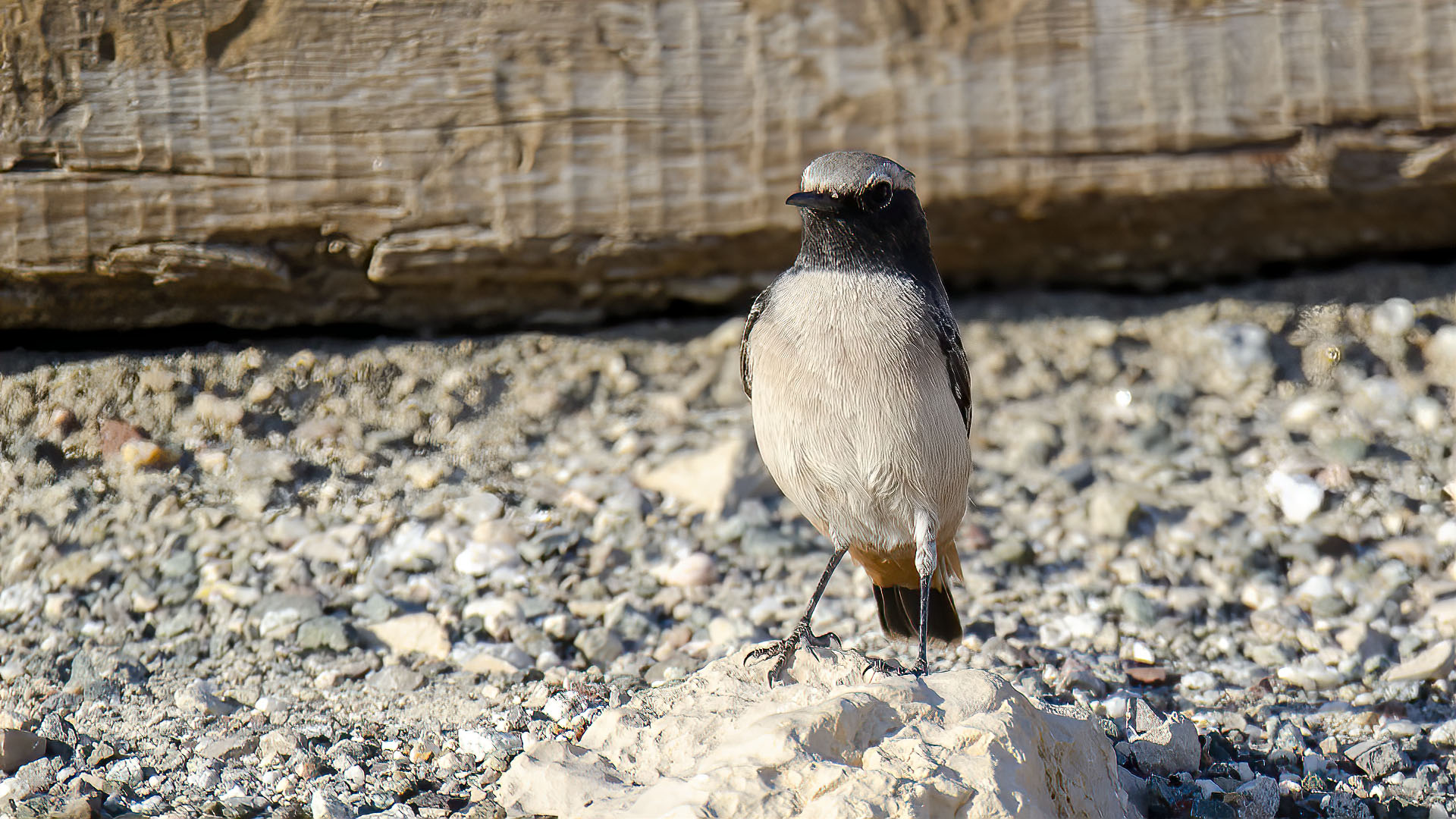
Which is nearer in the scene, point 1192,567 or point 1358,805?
point 1358,805

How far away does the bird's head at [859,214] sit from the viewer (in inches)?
170

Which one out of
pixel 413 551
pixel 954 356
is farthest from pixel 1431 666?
pixel 413 551

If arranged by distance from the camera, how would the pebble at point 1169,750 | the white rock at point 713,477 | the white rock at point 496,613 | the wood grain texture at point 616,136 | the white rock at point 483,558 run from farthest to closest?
the white rock at point 713,477, the wood grain texture at point 616,136, the white rock at point 483,558, the white rock at point 496,613, the pebble at point 1169,750

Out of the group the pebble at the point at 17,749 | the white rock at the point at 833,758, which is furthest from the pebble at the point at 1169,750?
the pebble at the point at 17,749

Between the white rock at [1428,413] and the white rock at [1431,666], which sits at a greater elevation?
the white rock at [1428,413]

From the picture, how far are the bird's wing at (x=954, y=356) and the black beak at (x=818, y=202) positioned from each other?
54 cm

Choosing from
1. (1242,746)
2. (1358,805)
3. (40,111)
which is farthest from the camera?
(40,111)

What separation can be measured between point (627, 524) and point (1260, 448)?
311 centimetres

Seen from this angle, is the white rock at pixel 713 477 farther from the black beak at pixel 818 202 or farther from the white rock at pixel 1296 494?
the white rock at pixel 1296 494

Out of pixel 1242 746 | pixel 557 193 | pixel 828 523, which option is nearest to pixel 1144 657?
pixel 1242 746

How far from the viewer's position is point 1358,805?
378 centimetres

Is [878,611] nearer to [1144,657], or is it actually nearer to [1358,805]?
[1144,657]

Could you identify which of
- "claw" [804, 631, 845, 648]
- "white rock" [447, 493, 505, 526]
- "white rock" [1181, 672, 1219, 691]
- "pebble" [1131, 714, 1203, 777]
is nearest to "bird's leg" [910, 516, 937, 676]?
"claw" [804, 631, 845, 648]

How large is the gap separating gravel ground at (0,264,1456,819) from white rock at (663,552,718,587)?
19mm
